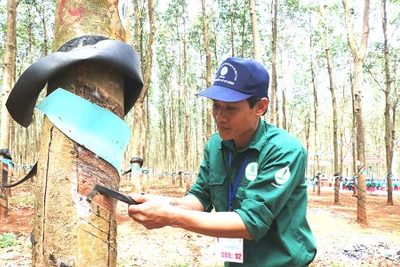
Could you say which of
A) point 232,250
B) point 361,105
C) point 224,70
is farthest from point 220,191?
point 361,105

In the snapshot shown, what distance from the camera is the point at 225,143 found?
4.96 ft

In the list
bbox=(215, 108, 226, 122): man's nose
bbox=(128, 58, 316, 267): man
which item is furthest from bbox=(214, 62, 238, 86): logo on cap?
bbox=(215, 108, 226, 122): man's nose

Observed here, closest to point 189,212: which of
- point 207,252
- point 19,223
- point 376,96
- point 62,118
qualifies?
point 62,118

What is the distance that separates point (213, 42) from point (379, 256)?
13283mm

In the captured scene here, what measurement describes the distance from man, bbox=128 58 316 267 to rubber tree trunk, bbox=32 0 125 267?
0.62 ft

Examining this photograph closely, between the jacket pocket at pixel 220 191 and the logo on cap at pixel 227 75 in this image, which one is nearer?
the logo on cap at pixel 227 75

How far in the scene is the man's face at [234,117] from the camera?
1.37 meters

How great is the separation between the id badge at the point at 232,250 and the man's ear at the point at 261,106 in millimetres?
540

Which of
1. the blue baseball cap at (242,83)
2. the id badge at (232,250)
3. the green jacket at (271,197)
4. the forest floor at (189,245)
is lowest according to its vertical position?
the forest floor at (189,245)

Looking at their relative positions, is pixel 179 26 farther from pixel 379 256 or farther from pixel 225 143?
pixel 225 143

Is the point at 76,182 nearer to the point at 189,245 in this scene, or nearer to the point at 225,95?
the point at 225,95

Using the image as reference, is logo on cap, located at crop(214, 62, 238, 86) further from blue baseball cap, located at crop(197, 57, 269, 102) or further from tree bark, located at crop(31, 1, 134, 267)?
tree bark, located at crop(31, 1, 134, 267)

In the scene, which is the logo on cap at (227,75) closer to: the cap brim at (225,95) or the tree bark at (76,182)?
the cap brim at (225,95)

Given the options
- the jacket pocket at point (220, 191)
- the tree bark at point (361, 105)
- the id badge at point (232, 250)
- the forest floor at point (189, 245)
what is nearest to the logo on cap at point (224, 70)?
the jacket pocket at point (220, 191)
